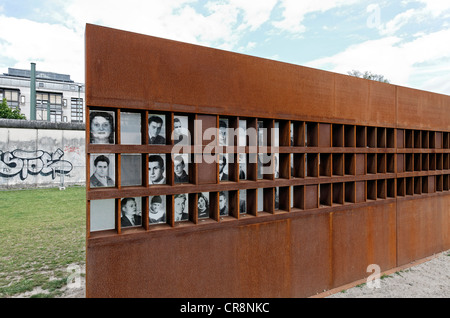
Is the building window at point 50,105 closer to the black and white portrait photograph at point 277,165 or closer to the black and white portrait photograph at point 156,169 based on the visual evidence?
the black and white portrait photograph at point 156,169

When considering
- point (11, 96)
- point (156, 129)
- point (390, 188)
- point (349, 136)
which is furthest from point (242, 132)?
point (11, 96)

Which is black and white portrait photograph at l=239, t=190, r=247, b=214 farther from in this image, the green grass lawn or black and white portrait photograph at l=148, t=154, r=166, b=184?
the green grass lawn

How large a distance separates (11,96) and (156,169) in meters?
52.1

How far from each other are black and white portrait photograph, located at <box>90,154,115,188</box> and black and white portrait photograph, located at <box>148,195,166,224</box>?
43cm

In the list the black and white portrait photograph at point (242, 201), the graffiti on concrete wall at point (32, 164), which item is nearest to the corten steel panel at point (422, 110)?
the black and white portrait photograph at point (242, 201)

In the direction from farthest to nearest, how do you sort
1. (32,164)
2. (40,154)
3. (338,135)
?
(40,154)
(32,164)
(338,135)

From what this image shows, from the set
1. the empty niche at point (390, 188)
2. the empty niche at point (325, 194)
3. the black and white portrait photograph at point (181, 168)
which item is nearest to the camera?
the black and white portrait photograph at point (181, 168)

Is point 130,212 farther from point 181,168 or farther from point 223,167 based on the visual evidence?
point 223,167

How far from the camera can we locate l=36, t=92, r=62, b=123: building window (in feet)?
145

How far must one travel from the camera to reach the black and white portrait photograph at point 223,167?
3.06 m

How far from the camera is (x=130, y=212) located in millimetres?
2617

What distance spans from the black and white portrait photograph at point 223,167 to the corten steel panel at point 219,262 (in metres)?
0.60

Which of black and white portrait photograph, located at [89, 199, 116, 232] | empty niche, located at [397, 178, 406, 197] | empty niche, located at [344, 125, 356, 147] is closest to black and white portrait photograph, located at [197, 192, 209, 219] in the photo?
black and white portrait photograph, located at [89, 199, 116, 232]

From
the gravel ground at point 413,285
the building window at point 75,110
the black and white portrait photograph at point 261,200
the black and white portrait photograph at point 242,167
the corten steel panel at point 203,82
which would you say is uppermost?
the building window at point 75,110
